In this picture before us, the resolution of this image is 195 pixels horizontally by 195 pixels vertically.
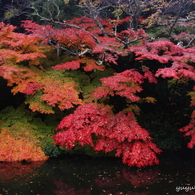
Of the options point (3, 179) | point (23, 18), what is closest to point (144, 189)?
point (3, 179)

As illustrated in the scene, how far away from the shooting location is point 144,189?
18.4ft

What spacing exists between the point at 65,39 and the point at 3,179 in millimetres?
5739

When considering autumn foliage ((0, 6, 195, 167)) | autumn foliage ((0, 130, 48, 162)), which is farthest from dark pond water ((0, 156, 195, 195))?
autumn foliage ((0, 6, 195, 167))

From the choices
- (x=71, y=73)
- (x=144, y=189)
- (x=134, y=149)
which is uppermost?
(x=71, y=73)

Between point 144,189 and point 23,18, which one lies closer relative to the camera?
point 144,189

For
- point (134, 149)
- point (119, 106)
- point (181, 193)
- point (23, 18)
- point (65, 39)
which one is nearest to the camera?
point (181, 193)

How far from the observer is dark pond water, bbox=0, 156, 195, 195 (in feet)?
17.8

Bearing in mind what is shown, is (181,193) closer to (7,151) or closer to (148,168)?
(148,168)

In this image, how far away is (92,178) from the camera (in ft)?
20.3

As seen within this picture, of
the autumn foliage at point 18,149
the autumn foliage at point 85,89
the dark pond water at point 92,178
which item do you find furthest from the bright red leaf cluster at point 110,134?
the autumn foliage at point 18,149

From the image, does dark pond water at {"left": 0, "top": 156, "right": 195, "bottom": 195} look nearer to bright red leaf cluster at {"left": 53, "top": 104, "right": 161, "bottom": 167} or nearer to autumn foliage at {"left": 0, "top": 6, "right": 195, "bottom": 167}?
autumn foliage at {"left": 0, "top": 6, "right": 195, "bottom": 167}

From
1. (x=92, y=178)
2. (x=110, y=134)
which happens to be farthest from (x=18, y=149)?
(x=110, y=134)

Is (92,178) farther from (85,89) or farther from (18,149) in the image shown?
(85,89)

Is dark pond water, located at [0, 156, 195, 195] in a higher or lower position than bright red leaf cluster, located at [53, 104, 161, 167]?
lower
